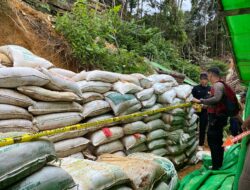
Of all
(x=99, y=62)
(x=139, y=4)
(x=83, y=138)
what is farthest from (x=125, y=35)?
(x=83, y=138)

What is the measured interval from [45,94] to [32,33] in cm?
317

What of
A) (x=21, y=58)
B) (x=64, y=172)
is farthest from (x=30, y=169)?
(x=21, y=58)

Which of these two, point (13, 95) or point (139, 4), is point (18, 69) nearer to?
point (13, 95)

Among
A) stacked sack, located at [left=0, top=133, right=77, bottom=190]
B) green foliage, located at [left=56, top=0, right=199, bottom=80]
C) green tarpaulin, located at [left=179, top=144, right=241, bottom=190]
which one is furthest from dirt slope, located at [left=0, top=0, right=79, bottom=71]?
stacked sack, located at [left=0, top=133, right=77, bottom=190]

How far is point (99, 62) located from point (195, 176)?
9.11ft

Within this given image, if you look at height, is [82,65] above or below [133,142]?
above

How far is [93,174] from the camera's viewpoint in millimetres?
2123

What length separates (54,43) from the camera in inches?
220

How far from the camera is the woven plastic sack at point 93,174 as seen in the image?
2.05 metres

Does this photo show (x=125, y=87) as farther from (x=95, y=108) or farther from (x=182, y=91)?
(x=182, y=91)

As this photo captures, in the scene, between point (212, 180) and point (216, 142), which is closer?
point (212, 180)

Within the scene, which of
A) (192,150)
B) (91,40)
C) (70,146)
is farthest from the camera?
(91,40)

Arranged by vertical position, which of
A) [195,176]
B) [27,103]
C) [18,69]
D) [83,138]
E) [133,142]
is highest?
[18,69]

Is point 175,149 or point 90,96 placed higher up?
point 90,96
